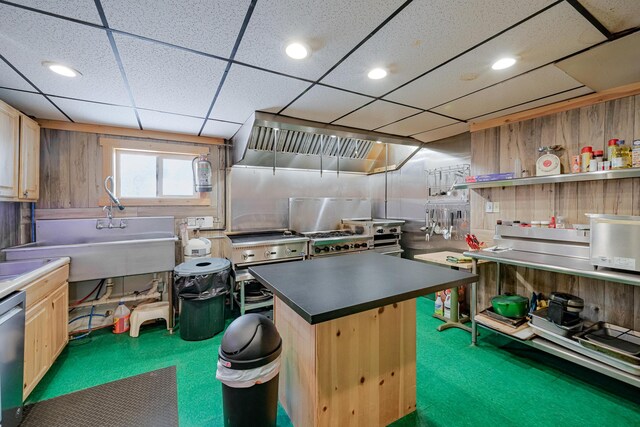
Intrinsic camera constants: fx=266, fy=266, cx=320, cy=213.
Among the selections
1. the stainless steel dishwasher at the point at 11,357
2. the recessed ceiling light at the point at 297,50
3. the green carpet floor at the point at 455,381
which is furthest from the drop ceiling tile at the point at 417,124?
the stainless steel dishwasher at the point at 11,357

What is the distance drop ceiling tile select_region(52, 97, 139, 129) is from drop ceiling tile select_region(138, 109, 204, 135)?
104 mm

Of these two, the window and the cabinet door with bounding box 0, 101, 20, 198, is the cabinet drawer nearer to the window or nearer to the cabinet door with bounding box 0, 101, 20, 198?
the cabinet door with bounding box 0, 101, 20, 198

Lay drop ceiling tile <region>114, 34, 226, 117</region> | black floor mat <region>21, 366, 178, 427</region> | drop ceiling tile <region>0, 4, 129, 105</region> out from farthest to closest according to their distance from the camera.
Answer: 1. black floor mat <region>21, 366, 178, 427</region>
2. drop ceiling tile <region>114, 34, 226, 117</region>
3. drop ceiling tile <region>0, 4, 129, 105</region>

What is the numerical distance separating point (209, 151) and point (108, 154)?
1.10 m

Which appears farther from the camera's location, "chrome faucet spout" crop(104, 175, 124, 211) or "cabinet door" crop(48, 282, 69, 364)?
"chrome faucet spout" crop(104, 175, 124, 211)

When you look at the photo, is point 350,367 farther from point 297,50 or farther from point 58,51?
point 58,51

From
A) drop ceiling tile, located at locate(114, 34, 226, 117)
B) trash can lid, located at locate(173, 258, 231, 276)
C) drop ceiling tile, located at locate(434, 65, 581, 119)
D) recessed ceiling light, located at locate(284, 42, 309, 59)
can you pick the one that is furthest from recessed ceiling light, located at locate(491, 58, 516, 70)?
trash can lid, located at locate(173, 258, 231, 276)

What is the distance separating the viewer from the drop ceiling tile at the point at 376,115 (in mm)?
2537

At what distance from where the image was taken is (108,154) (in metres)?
3.09

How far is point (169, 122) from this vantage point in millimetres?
2910

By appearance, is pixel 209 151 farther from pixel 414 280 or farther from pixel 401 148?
pixel 414 280

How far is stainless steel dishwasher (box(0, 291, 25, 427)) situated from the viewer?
1453 mm

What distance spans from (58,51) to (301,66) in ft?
4.66

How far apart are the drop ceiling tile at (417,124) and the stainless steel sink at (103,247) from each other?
283 cm
